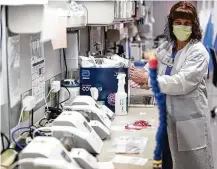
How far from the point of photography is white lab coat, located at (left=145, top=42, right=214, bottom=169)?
2.31 meters

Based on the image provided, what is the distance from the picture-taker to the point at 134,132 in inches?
86.9

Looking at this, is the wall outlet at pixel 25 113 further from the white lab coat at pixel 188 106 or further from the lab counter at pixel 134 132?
the white lab coat at pixel 188 106

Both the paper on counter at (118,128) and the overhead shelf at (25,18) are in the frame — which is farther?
the paper on counter at (118,128)

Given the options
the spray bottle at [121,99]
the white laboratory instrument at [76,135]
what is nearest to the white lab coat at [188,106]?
the spray bottle at [121,99]

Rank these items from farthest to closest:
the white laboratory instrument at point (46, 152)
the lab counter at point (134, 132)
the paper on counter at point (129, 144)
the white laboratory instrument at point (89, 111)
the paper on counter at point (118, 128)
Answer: the paper on counter at point (118, 128), the white laboratory instrument at point (89, 111), the paper on counter at point (129, 144), the lab counter at point (134, 132), the white laboratory instrument at point (46, 152)

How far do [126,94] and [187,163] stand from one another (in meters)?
0.59

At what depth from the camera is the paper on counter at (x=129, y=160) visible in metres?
1.71

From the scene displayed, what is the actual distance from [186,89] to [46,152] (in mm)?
1205

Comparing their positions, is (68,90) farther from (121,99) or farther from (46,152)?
(46,152)

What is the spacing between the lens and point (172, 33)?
2.54 metres

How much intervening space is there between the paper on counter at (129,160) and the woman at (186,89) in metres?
0.65

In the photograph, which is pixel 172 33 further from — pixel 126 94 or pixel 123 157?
pixel 123 157

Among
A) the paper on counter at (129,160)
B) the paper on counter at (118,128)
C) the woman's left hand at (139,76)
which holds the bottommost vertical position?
the paper on counter at (118,128)

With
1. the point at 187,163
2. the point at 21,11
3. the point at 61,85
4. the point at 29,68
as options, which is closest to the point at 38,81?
the point at 29,68
